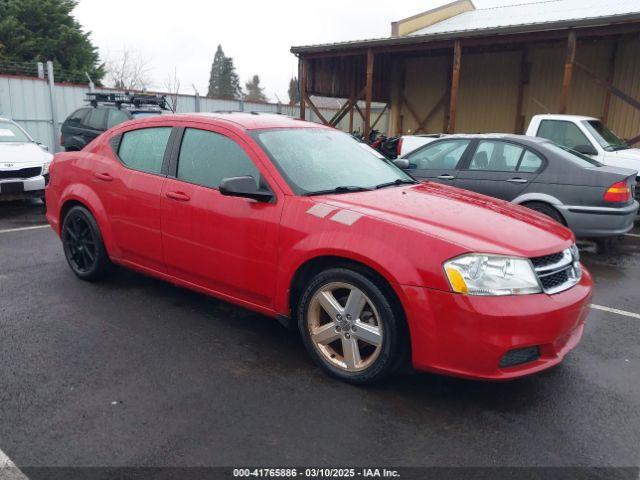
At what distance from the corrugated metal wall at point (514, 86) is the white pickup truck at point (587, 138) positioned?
6.49 metres

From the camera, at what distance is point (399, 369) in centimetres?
321

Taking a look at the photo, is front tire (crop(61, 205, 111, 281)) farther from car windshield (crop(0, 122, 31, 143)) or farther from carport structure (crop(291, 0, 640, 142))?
carport structure (crop(291, 0, 640, 142))

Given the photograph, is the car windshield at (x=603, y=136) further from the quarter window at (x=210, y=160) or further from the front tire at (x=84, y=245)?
the front tire at (x=84, y=245)

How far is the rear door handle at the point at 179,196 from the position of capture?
3.94 metres

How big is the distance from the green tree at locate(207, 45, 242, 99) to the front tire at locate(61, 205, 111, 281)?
77.6 metres

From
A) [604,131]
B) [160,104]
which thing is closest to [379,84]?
[160,104]

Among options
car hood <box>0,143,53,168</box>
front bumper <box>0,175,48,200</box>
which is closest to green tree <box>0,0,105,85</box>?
car hood <box>0,143,53,168</box>

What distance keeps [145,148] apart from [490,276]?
304 centimetres

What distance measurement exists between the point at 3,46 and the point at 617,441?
90.4ft

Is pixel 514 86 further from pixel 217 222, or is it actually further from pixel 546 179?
pixel 217 222

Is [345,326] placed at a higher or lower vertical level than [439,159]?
lower

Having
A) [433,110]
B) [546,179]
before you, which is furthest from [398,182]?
[433,110]

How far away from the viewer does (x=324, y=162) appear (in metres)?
3.93

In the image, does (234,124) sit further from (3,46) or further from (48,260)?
(3,46)
